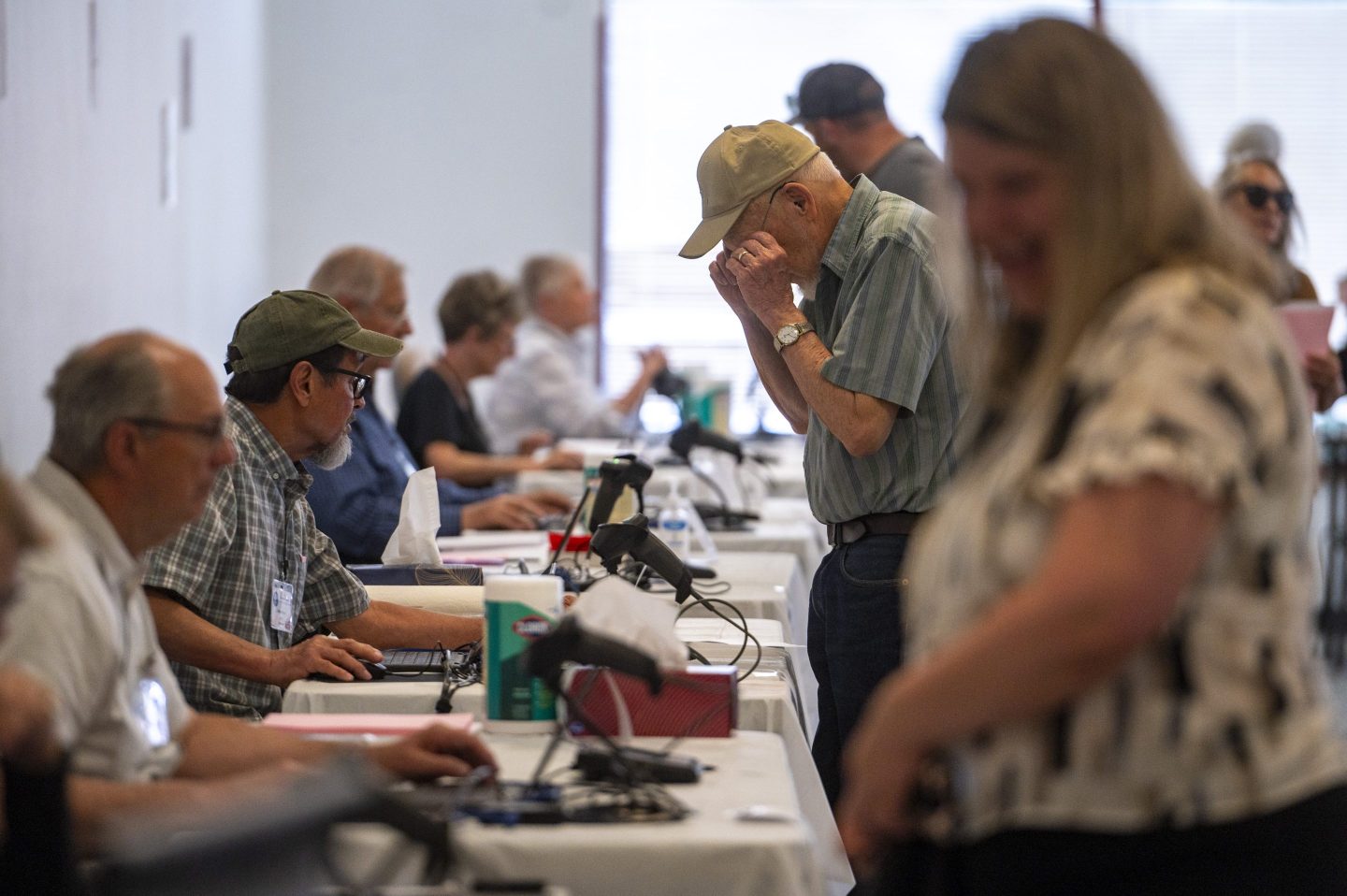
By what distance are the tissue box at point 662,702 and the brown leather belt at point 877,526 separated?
606 millimetres

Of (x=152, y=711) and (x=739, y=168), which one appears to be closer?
(x=152, y=711)

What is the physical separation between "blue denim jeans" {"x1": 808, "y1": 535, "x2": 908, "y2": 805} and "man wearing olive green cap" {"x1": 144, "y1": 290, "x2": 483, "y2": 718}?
0.55m

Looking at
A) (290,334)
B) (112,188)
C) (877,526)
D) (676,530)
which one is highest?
(112,188)

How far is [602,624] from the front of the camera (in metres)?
1.61

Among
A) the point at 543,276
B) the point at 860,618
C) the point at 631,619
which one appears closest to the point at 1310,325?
the point at 860,618

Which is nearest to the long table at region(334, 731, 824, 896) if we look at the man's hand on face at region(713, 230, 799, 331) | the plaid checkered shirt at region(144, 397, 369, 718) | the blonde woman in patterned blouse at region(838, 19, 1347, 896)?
the blonde woman in patterned blouse at region(838, 19, 1347, 896)

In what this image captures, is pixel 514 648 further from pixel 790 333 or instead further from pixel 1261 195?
pixel 1261 195

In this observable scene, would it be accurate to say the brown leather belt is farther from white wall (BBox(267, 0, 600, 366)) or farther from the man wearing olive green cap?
white wall (BBox(267, 0, 600, 366))

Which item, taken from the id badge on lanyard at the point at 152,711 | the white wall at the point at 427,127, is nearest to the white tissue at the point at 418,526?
the id badge on lanyard at the point at 152,711

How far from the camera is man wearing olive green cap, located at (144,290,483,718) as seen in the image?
204cm

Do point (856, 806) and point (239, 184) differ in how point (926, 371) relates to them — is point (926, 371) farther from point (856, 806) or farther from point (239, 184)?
point (239, 184)

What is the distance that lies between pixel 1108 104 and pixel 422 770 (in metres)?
0.90

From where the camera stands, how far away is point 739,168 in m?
2.32

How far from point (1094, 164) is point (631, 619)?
30.8 inches
